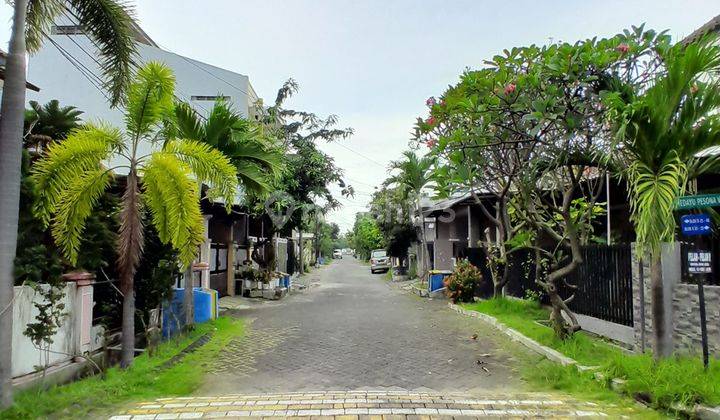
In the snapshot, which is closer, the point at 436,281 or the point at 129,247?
the point at 129,247

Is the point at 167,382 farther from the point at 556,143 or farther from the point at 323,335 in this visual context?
the point at 556,143

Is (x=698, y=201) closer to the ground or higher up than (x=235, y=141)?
closer to the ground

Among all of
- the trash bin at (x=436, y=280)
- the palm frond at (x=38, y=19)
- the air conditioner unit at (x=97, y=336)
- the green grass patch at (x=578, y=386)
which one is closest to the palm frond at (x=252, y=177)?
the air conditioner unit at (x=97, y=336)

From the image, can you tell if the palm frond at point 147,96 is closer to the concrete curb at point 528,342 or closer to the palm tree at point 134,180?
the palm tree at point 134,180

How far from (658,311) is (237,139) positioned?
7738 mm

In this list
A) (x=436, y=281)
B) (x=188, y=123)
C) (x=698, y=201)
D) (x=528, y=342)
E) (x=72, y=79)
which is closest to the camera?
(x=698, y=201)

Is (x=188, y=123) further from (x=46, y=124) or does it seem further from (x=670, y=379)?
(x=670, y=379)

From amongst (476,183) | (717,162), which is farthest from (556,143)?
(717,162)

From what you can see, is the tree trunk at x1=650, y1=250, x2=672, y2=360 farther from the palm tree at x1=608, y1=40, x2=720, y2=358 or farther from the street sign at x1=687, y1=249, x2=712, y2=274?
the street sign at x1=687, y1=249, x2=712, y2=274

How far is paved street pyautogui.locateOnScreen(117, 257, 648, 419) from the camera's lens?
4.93 meters

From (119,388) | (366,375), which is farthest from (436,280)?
(119,388)

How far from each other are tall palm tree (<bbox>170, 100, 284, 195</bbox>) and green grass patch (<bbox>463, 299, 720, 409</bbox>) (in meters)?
6.05

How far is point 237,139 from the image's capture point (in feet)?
32.4

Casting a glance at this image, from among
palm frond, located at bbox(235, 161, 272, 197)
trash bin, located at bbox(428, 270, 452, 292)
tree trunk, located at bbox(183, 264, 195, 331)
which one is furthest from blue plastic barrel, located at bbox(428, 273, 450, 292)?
tree trunk, located at bbox(183, 264, 195, 331)
